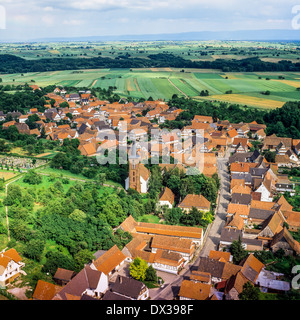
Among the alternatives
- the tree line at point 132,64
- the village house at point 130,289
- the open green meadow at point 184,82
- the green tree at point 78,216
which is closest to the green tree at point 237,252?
the village house at point 130,289

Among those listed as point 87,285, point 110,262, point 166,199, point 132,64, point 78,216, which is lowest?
point 110,262

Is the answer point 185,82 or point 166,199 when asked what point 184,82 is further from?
point 166,199

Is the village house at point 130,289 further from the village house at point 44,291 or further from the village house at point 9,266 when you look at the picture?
the village house at point 9,266


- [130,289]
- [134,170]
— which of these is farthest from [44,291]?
[134,170]

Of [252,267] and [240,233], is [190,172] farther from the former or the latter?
[252,267]

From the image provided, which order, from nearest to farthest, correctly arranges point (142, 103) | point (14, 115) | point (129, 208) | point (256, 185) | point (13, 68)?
point (129, 208) → point (256, 185) → point (14, 115) → point (142, 103) → point (13, 68)

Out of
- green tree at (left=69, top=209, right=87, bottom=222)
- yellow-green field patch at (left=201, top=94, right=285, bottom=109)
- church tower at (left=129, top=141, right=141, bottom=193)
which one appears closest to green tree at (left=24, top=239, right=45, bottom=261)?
green tree at (left=69, top=209, right=87, bottom=222)

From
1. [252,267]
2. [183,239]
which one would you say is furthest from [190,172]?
[252,267]

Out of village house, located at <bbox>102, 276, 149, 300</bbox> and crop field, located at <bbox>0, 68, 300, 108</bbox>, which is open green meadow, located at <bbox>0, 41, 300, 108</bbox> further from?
village house, located at <bbox>102, 276, 149, 300</bbox>
